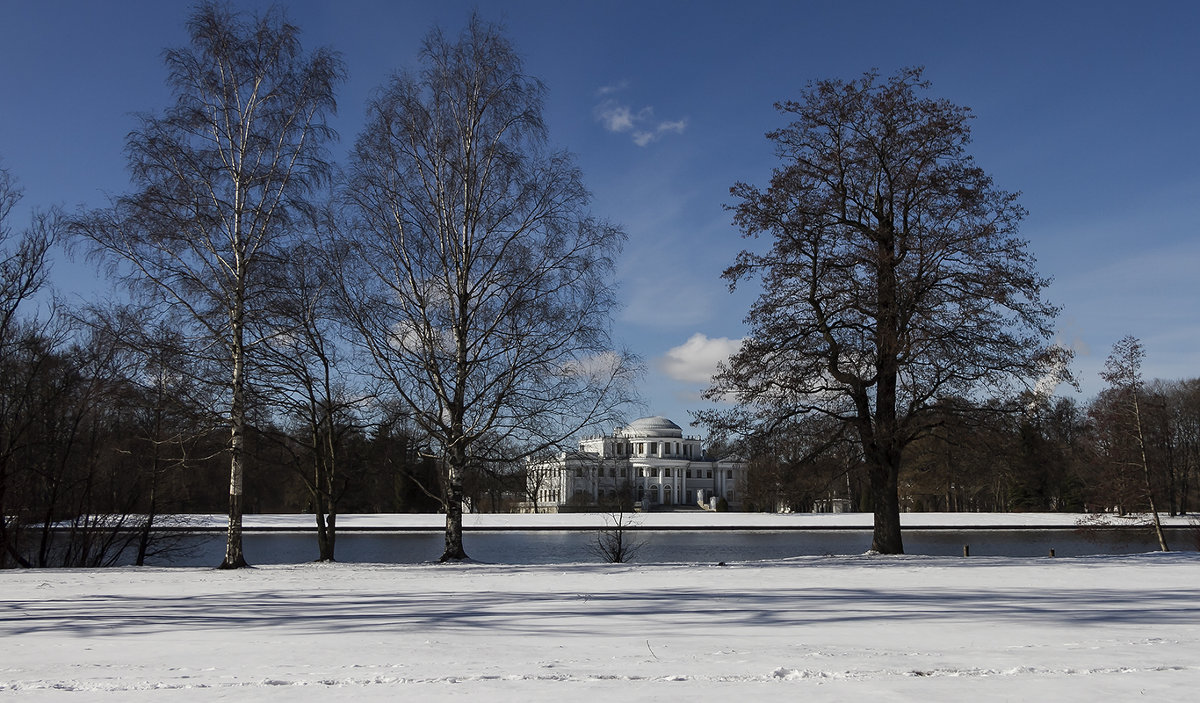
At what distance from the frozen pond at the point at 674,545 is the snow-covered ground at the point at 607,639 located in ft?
44.1

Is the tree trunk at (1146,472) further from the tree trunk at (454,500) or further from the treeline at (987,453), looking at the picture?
the tree trunk at (454,500)

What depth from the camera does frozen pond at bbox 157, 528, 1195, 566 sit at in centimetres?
3097

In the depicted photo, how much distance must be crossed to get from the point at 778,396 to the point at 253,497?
156 ft

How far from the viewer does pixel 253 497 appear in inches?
2306

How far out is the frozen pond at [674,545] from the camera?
102 feet

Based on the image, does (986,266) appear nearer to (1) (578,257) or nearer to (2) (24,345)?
(1) (578,257)

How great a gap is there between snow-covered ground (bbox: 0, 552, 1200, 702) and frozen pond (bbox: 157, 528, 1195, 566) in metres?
13.5

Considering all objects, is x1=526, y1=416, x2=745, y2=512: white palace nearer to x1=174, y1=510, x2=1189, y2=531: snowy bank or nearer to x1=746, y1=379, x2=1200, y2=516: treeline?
x1=174, y1=510, x2=1189, y2=531: snowy bank

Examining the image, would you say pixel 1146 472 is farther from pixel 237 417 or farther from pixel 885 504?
pixel 237 417

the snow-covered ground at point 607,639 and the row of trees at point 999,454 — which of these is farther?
the row of trees at point 999,454

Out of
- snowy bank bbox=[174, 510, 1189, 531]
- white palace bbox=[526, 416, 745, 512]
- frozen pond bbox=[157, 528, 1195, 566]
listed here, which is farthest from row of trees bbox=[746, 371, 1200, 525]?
white palace bbox=[526, 416, 745, 512]

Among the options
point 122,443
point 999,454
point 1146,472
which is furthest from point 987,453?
point 122,443

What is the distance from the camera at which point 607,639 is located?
27.9 ft

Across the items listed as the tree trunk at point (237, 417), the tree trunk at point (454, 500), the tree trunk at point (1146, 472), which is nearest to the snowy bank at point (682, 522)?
the tree trunk at point (1146, 472)
